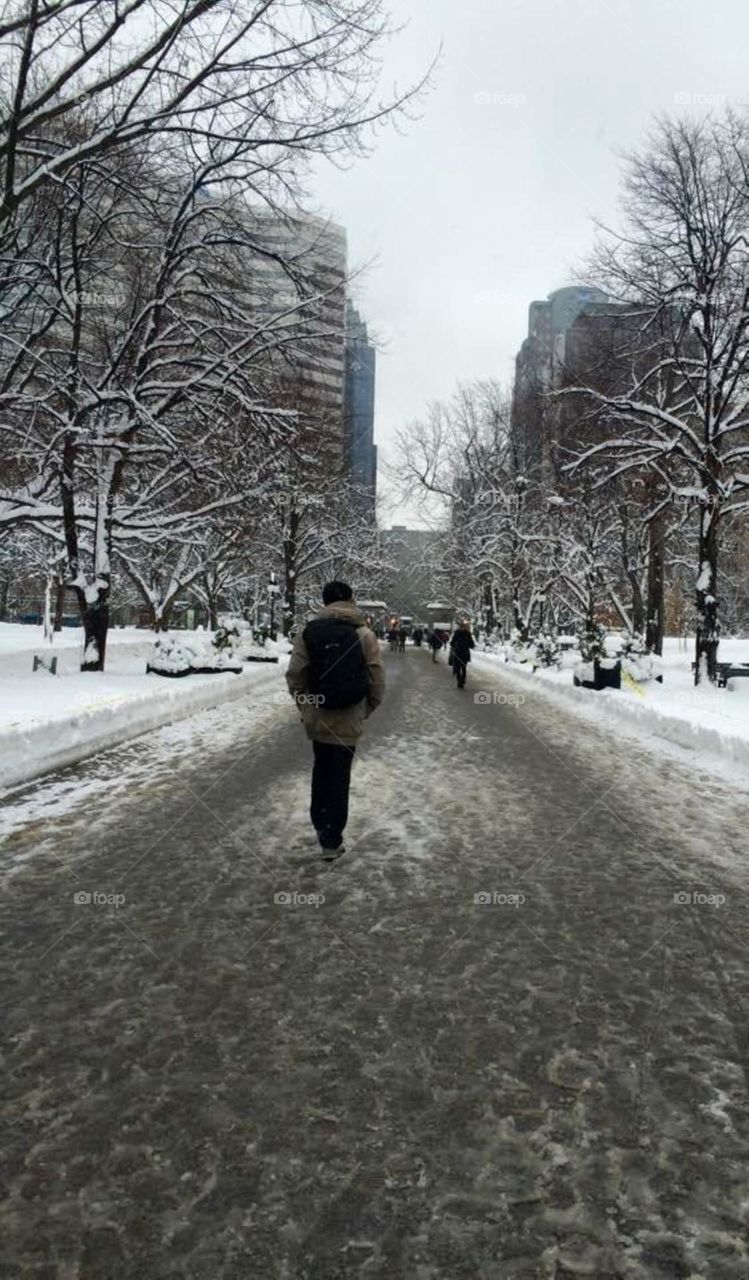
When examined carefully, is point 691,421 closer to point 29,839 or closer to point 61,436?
point 61,436

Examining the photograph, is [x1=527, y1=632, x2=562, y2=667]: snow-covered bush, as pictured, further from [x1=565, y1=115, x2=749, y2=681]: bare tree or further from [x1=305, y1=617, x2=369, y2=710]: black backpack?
[x1=305, y1=617, x2=369, y2=710]: black backpack

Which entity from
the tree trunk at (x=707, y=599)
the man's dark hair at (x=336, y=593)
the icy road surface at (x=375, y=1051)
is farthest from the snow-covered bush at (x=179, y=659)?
→ the man's dark hair at (x=336, y=593)

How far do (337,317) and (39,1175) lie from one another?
1788 cm

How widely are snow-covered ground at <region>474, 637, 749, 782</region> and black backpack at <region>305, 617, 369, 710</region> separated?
5612 millimetres

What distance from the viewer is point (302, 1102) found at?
2.96 meters

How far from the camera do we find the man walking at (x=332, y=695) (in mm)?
5969

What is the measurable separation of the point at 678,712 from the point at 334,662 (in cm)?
969

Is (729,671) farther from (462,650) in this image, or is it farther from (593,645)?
(462,650)

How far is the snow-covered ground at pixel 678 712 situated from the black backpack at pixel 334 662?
561 centimetres

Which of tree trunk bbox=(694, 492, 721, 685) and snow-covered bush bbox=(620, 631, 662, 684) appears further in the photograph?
snow-covered bush bbox=(620, 631, 662, 684)

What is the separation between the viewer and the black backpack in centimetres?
597

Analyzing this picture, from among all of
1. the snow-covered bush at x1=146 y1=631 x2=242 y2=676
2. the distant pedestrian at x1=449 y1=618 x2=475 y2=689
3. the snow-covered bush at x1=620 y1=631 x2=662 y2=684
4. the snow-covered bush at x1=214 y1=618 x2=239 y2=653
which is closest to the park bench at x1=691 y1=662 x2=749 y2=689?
the snow-covered bush at x1=620 y1=631 x2=662 y2=684

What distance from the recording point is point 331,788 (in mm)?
6012

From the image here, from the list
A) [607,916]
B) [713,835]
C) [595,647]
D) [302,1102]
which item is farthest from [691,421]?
[302,1102]
